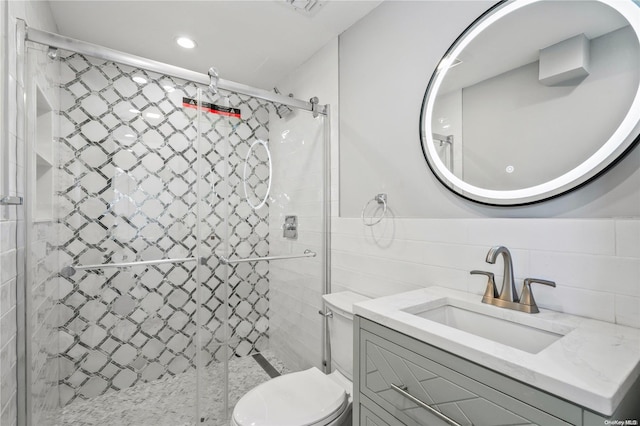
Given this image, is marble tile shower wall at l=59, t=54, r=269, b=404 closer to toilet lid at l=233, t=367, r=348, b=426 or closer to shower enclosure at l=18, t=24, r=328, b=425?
shower enclosure at l=18, t=24, r=328, b=425

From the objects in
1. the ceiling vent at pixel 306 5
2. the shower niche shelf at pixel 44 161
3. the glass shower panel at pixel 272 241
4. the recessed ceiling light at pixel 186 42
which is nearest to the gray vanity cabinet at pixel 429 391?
the glass shower panel at pixel 272 241

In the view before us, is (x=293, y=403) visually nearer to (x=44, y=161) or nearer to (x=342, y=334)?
(x=342, y=334)

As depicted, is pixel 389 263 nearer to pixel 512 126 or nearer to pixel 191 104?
pixel 512 126

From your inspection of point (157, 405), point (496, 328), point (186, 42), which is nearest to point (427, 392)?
point (496, 328)

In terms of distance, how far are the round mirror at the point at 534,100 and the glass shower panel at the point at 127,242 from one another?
1.34m

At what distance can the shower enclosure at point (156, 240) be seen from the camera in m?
1.36

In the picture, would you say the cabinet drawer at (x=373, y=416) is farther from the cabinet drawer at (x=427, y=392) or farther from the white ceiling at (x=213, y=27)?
the white ceiling at (x=213, y=27)

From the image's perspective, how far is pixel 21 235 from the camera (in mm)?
1202

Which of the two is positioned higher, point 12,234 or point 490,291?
point 12,234

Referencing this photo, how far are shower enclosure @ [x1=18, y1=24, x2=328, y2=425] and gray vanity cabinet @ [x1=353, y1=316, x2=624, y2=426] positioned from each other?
99cm

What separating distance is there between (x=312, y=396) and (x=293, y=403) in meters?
0.10

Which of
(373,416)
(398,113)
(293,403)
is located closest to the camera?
(373,416)

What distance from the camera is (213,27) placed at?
6.13ft

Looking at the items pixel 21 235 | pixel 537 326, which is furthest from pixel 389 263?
pixel 21 235
